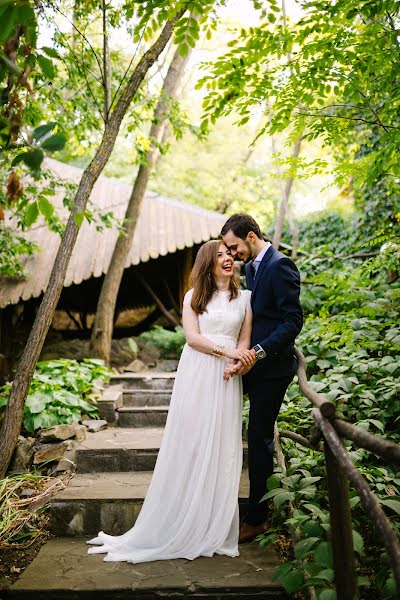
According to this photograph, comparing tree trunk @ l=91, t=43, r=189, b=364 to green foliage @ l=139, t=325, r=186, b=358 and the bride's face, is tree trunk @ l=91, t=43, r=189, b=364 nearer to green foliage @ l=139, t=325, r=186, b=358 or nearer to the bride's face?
green foliage @ l=139, t=325, r=186, b=358

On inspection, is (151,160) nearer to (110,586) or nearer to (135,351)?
(135,351)

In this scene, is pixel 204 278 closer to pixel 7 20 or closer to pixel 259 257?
pixel 259 257

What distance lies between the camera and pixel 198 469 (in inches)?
127

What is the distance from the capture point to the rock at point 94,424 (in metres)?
5.16

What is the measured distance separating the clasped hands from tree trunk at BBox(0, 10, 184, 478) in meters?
1.87

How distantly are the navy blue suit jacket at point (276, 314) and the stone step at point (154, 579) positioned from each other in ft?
3.93

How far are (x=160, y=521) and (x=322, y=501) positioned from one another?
1.18 m

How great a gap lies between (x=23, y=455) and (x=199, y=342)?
2.45 m

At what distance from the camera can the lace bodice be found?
342 centimetres

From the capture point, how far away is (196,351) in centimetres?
345

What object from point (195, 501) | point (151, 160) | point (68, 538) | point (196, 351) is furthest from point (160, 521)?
point (151, 160)

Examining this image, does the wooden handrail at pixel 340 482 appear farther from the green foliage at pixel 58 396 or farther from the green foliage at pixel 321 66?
the green foliage at pixel 58 396

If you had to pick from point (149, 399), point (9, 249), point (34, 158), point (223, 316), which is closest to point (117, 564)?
point (223, 316)

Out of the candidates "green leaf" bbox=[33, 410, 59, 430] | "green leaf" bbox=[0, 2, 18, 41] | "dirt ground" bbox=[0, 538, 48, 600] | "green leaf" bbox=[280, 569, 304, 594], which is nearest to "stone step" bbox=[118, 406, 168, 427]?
"green leaf" bbox=[33, 410, 59, 430]
